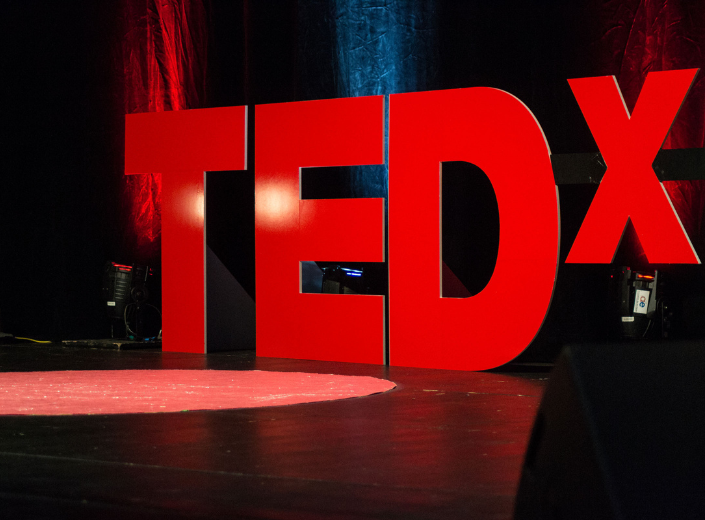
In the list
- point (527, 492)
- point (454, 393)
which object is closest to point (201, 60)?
point (454, 393)

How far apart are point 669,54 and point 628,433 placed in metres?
5.84

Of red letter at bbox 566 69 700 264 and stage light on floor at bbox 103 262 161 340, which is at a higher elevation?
red letter at bbox 566 69 700 264

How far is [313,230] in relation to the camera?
7551 millimetres

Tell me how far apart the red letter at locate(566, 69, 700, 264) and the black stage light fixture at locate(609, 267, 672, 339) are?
763 millimetres

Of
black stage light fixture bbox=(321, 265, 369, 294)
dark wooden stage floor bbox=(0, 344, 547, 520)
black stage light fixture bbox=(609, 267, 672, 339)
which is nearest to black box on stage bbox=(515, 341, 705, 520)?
dark wooden stage floor bbox=(0, 344, 547, 520)

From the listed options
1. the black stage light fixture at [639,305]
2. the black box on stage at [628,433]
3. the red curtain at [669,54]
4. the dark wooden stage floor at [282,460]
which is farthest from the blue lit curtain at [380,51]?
the black box on stage at [628,433]

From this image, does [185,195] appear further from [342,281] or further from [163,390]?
[163,390]

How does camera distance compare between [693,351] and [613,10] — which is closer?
[693,351]

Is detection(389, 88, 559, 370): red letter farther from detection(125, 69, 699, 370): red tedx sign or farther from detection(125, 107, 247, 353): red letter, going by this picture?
detection(125, 107, 247, 353): red letter

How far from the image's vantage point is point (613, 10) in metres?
7.11

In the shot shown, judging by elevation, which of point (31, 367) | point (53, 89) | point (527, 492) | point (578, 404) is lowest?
point (31, 367)

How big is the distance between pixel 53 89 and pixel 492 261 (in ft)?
16.3

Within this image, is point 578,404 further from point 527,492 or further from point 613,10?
point 613,10

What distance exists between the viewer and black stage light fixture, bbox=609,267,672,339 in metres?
7.02
